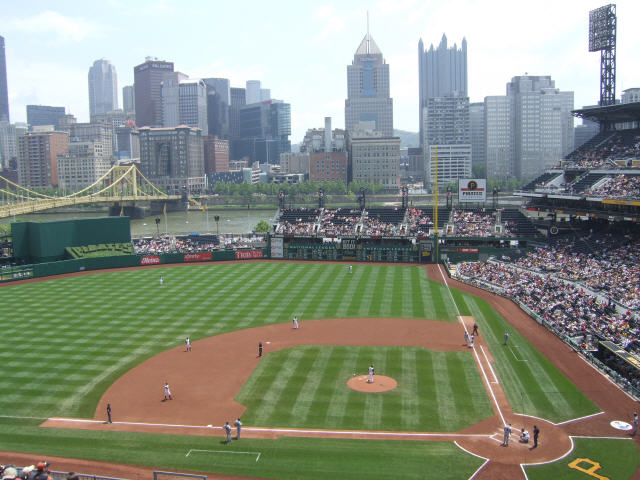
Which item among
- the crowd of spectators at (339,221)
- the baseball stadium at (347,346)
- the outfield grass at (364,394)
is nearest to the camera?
the baseball stadium at (347,346)

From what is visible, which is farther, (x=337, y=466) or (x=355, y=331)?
(x=355, y=331)

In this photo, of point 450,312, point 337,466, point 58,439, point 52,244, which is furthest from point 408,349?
point 52,244

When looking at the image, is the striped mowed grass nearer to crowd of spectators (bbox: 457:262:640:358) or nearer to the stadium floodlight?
crowd of spectators (bbox: 457:262:640:358)

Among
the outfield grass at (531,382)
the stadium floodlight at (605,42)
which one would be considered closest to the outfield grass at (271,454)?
the outfield grass at (531,382)

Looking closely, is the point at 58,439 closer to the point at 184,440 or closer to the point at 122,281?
the point at 184,440

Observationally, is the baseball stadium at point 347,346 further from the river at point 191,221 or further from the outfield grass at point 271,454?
the river at point 191,221

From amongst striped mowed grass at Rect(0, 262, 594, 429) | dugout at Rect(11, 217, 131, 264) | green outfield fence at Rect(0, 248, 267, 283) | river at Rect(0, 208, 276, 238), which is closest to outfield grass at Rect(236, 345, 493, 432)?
striped mowed grass at Rect(0, 262, 594, 429)
